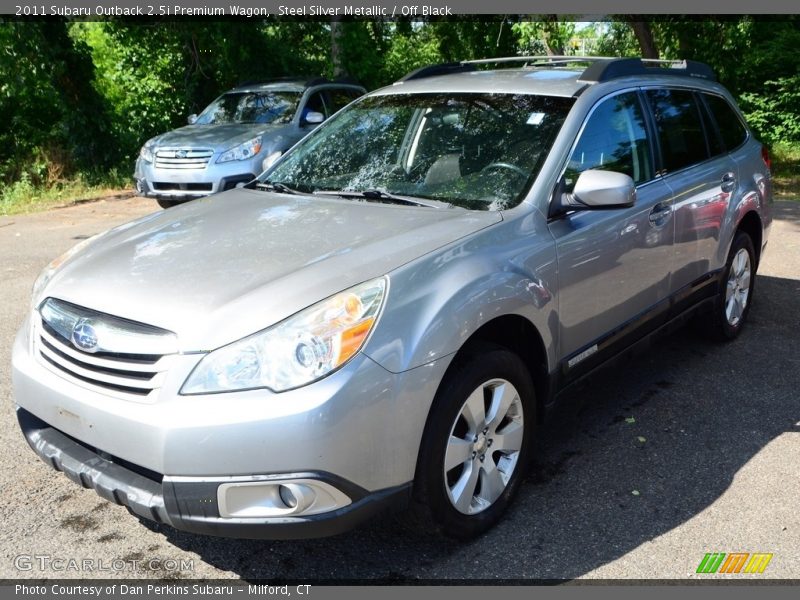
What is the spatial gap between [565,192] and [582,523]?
55.5 inches

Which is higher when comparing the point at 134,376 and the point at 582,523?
the point at 134,376

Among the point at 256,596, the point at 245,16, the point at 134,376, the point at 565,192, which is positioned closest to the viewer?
the point at 134,376

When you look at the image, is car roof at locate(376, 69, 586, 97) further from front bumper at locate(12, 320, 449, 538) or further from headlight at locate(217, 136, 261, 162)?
headlight at locate(217, 136, 261, 162)

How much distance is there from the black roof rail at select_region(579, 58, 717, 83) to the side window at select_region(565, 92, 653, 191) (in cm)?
13

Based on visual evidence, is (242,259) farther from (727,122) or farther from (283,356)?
(727,122)

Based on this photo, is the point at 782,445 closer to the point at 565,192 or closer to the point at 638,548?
the point at 638,548

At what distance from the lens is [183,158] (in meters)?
10.4

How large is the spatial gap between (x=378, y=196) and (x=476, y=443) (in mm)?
1240

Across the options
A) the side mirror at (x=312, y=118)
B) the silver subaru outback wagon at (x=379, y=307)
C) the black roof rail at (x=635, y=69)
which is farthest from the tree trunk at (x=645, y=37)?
the silver subaru outback wagon at (x=379, y=307)

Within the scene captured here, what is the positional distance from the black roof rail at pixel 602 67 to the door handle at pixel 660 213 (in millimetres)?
697

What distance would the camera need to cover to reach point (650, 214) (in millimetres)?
4078

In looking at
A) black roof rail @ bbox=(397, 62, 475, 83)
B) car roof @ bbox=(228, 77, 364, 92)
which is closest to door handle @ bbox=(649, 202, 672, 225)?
black roof rail @ bbox=(397, 62, 475, 83)

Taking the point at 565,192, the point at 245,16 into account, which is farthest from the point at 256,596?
the point at 245,16

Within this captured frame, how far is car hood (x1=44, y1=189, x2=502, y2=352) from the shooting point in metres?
2.65
